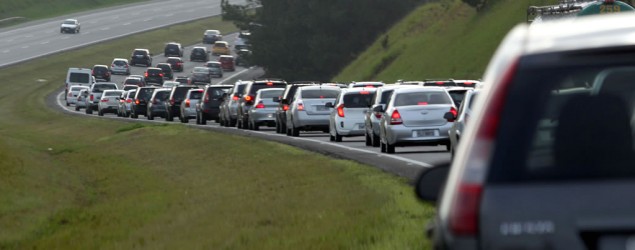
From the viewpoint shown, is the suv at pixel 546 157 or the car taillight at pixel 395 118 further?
the car taillight at pixel 395 118

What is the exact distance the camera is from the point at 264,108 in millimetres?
47625

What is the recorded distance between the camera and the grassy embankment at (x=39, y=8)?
15012 cm

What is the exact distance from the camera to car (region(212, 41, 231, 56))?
128750 mm

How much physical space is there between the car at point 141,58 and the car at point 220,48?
34.0 feet

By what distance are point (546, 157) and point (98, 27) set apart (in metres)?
137

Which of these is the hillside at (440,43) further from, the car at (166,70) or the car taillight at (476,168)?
the car taillight at (476,168)

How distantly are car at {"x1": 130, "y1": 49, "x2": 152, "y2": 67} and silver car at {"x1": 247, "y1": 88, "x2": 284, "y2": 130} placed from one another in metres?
71.2

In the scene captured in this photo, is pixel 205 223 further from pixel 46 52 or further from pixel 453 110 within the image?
pixel 46 52

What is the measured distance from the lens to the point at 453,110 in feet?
96.6

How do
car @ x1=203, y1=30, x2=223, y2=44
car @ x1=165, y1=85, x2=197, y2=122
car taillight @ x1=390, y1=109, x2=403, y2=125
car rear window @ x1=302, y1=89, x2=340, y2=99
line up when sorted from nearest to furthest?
1. car taillight @ x1=390, y1=109, x2=403, y2=125
2. car rear window @ x1=302, y1=89, x2=340, y2=99
3. car @ x1=165, y1=85, x2=197, y2=122
4. car @ x1=203, y1=30, x2=223, y2=44

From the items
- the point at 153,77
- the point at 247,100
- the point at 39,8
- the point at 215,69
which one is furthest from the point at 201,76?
the point at 247,100

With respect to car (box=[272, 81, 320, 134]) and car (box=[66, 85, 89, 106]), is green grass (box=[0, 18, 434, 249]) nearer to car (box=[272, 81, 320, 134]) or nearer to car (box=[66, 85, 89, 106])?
car (box=[272, 81, 320, 134])

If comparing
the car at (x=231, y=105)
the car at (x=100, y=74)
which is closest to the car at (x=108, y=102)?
the car at (x=231, y=105)

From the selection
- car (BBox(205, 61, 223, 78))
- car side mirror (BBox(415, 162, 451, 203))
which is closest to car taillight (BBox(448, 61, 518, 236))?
car side mirror (BBox(415, 162, 451, 203))
